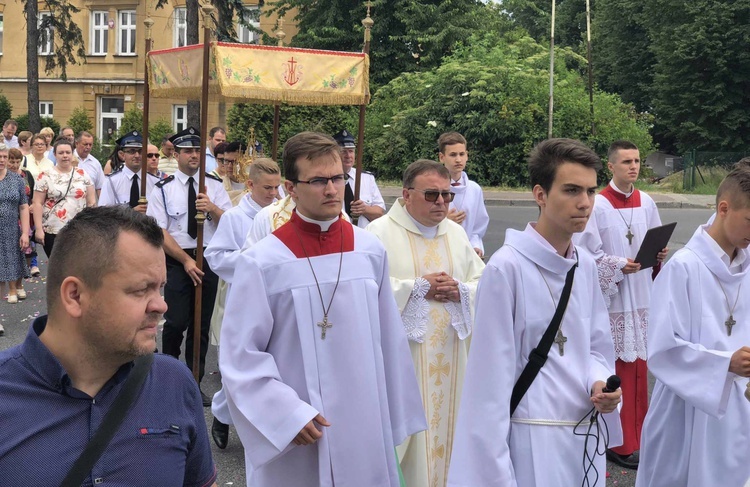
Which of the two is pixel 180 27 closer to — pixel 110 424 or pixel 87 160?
pixel 87 160

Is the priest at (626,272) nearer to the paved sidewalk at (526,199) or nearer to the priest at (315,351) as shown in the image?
the priest at (315,351)

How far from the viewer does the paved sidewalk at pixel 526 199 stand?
78.8 ft

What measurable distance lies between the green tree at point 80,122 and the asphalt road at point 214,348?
2340 cm

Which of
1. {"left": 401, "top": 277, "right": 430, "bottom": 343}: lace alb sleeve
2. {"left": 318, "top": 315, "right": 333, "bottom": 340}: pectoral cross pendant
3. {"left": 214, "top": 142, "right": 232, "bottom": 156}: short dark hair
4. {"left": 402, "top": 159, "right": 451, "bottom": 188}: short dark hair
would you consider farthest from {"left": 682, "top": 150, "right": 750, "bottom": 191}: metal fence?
{"left": 318, "top": 315, "right": 333, "bottom": 340}: pectoral cross pendant

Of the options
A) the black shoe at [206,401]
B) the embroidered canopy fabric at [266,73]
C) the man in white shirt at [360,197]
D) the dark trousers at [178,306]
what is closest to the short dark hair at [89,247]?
the embroidered canopy fabric at [266,73]

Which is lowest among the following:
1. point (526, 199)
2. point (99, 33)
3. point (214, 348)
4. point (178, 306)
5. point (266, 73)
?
point (214, 348)

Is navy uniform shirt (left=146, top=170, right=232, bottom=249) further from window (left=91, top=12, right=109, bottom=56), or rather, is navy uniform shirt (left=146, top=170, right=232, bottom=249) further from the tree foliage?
window (left=91, top=12, right=109, bottom=56)

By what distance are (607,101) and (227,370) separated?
26.3 m

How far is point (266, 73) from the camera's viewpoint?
304 inches

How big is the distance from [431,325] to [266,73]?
117 inches

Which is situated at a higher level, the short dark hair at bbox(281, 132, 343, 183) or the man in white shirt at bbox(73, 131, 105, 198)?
the short dark hair at bbox(281, 132, 343, 183)

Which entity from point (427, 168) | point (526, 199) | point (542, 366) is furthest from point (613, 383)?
point (526, 199)

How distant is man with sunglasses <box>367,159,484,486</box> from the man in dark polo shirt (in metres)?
3.13

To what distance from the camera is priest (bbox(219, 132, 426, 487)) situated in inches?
159
